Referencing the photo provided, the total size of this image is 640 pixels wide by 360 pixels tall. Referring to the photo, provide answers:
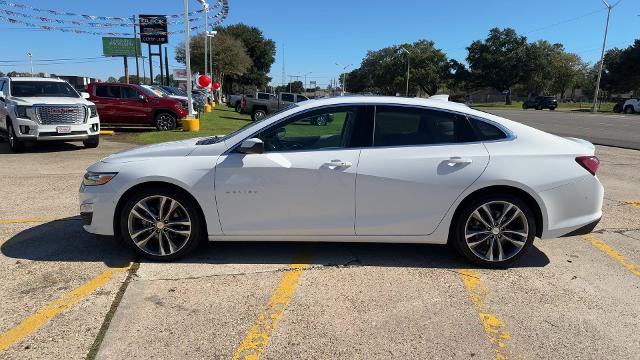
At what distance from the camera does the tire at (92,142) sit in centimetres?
1164

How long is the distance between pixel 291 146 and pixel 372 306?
1629 mm

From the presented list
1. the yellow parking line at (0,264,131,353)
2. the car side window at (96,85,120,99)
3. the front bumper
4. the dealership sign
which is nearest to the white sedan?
the yellow parking line at (0,264,131,353)

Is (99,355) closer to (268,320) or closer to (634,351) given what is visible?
(268,320)

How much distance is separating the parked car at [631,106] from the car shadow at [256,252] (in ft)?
163

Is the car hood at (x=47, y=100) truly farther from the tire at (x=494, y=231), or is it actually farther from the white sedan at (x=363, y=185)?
the tire at (x=494, y=231)

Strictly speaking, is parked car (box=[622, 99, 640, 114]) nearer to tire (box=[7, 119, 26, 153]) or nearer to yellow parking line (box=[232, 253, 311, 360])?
tire (box=[7, 119, 26, 153])

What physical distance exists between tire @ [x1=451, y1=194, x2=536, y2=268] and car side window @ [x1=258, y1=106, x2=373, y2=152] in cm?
114

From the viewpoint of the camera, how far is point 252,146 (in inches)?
156

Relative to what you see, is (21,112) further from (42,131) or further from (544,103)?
(544,103)

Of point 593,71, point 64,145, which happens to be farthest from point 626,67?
point 64,145

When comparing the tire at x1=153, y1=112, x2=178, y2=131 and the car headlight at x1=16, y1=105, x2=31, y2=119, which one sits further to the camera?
the tire at x1=153, y1=112, x2=178, y2=131

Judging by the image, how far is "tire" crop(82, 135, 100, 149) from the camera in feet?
38.2

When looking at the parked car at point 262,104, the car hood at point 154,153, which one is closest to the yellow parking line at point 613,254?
the car hood at point 154,153

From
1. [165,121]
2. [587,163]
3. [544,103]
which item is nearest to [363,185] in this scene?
[587,163]
